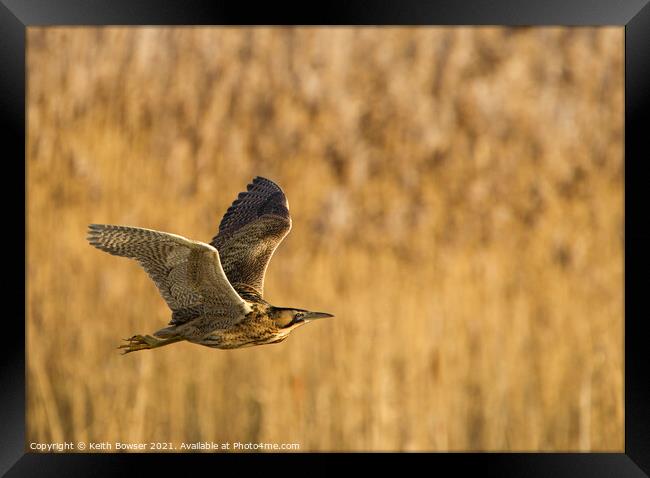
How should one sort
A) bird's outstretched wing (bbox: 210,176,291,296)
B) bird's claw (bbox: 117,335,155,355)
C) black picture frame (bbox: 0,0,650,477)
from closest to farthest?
bird's claw (bbox: 117,335,155,355) → black picture frame (bbox: 0,0,650,477) → bird's outstretched wing (bbox: 210,176,291,296)

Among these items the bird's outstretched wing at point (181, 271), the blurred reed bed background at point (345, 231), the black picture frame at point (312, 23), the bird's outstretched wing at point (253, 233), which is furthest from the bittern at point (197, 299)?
the blurred reed bed background at point (345, 231)

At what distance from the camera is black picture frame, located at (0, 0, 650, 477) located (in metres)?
2.66

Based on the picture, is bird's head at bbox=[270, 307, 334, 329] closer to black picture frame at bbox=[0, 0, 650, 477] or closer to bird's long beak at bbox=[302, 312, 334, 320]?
bird's long beak at bbox=[302, 312, 334, 320]

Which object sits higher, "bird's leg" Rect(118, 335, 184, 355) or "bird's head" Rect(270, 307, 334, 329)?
"bird's head" Rect(270, 307, 334, 329)

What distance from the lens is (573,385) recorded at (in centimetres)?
351

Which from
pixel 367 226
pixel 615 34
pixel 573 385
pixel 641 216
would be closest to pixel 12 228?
pixel 367 226

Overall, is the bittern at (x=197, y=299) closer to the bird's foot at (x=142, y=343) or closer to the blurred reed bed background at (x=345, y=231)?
the bird's foot at (x=142, y=343)

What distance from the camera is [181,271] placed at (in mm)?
2451

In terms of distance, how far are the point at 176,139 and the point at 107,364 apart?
3.12 feet

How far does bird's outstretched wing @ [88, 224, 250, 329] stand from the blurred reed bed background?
0.86m

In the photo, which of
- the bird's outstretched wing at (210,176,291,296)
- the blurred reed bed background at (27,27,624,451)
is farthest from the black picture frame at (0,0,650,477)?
the bird's outstretched wing at (210,176,291,296)

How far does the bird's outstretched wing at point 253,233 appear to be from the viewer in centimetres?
279

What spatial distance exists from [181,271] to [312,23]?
805 mm

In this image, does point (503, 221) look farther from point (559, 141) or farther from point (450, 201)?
point (559, 141)
